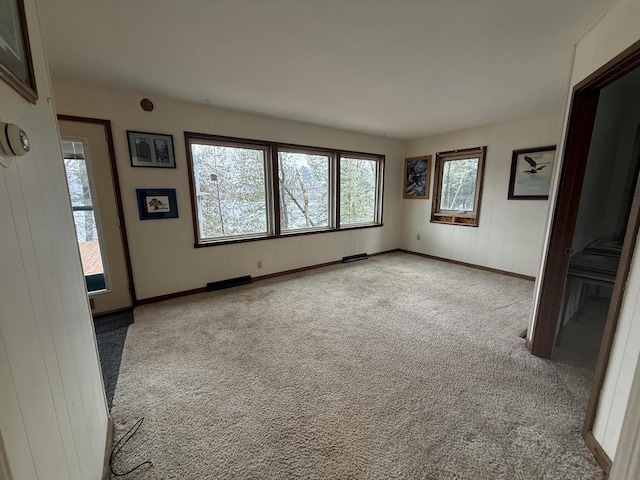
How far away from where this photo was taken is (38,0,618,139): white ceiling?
5.00 feet

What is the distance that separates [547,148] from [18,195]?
4.93 meters

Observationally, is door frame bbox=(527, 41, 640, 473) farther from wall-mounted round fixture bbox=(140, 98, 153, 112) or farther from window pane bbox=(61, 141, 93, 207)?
window pane bbox=(61, 141, 93, 207)

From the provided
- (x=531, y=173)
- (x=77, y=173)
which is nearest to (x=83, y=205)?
(x=77, y=173)

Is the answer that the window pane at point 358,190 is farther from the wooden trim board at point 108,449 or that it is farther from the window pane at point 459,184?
the wooden trim board at point 108,449

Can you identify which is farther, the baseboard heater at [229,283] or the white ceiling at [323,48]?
the baseboard heater at [229,283]

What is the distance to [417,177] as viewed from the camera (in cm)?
514

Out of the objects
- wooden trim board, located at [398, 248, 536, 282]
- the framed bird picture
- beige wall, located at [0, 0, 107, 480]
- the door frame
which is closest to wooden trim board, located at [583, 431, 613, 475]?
the door frame

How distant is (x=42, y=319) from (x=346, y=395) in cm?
156

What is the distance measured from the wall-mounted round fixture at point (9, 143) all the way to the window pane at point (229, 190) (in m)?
2.70

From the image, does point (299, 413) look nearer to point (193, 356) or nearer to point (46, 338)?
point (193, 356)

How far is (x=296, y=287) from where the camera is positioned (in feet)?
11.8

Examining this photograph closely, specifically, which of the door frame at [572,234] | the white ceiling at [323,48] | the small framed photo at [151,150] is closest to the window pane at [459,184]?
the white ceiling at [323,48]

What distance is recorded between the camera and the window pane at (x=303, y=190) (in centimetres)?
401

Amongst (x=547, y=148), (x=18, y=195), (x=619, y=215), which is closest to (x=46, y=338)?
(x=18, y=195)
